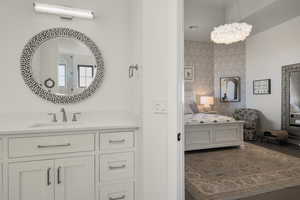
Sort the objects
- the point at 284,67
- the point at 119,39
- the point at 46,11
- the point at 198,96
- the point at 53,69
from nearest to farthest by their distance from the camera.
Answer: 1. the point at 46,11
2. the point at 53,69
3. the point at 119,39
4. the point at 284,67
5. the point at 198,96

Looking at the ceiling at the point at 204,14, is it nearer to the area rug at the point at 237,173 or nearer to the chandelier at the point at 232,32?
the chandelier at the point at 232,32

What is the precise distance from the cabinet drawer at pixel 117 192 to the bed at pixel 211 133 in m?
2.11

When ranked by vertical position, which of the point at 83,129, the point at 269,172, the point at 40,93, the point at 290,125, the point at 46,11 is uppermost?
the point at 46,11

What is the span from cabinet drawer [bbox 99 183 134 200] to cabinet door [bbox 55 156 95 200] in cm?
10

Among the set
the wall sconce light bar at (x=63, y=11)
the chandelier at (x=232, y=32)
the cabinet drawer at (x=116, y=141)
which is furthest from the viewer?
the chandelier at (x=232, y=32)

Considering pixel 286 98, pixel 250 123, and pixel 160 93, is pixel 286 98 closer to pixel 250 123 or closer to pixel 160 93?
pixel 250 123

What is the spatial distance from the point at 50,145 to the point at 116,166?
1.94 feet

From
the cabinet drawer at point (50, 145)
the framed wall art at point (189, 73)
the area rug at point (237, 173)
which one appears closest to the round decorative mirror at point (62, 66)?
the cabinet drawer at point (50, 145)

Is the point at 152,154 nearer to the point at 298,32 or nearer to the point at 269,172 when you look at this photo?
the point at 269,172

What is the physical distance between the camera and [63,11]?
190 cm

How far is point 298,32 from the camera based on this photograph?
410cm

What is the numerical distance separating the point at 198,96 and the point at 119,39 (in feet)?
14.2

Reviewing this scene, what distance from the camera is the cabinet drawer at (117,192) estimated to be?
5.29 feet

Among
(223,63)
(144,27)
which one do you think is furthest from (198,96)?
(144,27)
